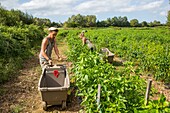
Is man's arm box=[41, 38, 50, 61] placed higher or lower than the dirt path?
higher

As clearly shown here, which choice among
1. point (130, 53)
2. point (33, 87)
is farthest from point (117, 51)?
point (33, 87)

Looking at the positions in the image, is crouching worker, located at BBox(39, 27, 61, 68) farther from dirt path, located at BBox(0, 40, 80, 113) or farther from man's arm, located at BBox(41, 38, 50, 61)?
dirt path, located at BBox(0, 40, 80, 113)

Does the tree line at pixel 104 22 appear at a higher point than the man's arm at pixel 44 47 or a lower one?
higher

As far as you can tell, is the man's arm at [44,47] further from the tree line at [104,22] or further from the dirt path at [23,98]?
the tree line at [104,22]

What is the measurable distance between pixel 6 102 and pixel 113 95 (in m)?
3.73

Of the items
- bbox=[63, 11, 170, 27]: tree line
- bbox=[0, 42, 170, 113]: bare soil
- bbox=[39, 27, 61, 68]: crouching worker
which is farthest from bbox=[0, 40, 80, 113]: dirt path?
bbox=[63, 11, 170, 27]: tree line

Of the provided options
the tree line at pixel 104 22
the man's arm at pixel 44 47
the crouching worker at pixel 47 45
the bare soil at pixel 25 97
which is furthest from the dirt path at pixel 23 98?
the tree line at pixel 104 22

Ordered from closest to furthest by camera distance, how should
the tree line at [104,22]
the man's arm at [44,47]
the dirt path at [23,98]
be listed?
1. the dirt path at [23,98]
2. the man's arm at [44,47]
3. the tree line at [104,22]

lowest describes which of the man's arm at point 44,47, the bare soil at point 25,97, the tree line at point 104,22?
the bare soil at point 25,97

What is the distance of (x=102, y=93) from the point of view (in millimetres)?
3637

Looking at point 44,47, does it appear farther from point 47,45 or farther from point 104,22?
point 104,22

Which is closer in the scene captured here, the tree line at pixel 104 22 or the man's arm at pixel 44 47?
the man's arm at pixel 44 47

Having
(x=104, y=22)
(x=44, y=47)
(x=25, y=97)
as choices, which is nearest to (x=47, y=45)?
(x=44, y=47)

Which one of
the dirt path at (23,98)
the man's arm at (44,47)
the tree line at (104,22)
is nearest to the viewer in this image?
the dirt path at (23,98)
